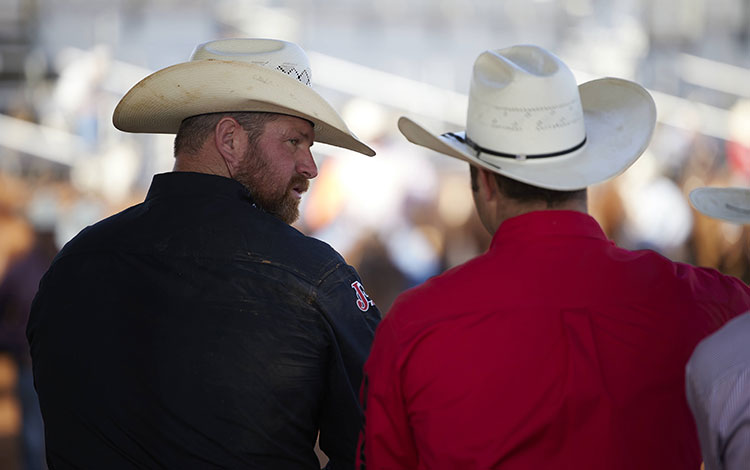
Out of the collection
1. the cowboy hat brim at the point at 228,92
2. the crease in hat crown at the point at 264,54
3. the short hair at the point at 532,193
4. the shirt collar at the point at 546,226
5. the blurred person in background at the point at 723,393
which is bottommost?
the blurred person in background at the point at 723,393

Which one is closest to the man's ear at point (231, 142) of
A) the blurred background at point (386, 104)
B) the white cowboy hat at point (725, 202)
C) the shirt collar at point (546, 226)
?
the shirt collar at point (546, 226)

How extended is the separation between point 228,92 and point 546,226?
79 cm

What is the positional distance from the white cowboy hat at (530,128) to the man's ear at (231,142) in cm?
48

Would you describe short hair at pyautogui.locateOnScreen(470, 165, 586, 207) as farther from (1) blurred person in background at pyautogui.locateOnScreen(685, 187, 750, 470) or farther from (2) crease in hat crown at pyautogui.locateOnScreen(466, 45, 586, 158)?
(1) blurred person in background at pyautogui.locateOnScreen(685, 187, 750, 470)

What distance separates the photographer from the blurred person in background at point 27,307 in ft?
15.8

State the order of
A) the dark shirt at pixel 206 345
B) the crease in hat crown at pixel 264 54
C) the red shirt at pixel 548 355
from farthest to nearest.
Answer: the crease in hat crown at pixel 264 54 → the dark shirt at pixel 206 345 → the red shirt at pixel 548 355

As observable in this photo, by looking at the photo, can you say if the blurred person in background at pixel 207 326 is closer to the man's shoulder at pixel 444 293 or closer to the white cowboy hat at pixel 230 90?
the white cowboy hat at pixel 230 90

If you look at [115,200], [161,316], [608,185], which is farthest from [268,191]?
[608,185]

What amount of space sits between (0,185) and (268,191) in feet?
16.0

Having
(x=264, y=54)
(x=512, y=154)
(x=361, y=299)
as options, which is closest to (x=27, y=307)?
(x=264, y=54)

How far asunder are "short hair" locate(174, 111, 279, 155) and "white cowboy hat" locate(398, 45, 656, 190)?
468 mm

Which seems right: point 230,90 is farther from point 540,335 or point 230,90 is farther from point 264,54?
point 540,335

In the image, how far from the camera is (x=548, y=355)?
53.6 inches

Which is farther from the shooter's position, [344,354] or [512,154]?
[344,354]
